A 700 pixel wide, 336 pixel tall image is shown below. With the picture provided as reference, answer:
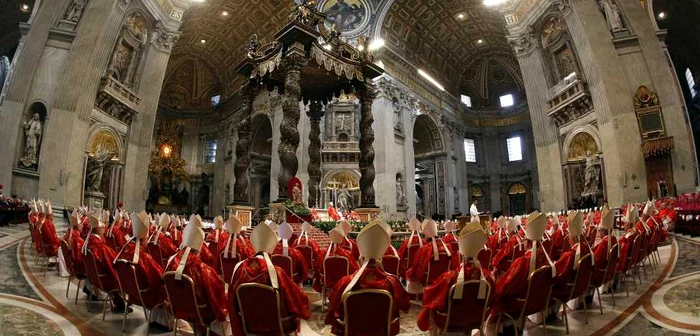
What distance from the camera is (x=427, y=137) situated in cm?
2586

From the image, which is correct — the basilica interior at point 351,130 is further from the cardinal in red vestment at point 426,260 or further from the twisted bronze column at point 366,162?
the cardinal in red vestment at point 426,260

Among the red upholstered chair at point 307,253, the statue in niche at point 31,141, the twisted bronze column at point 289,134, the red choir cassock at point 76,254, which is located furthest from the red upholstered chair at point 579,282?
the statue in niche at point 31,141

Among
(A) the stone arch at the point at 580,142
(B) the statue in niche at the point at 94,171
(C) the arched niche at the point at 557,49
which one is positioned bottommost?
(B) the statue in niche at the point at 94,171

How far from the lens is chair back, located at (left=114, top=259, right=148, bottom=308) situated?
314 centimetres

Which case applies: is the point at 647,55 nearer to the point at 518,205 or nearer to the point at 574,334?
the point at 574,334

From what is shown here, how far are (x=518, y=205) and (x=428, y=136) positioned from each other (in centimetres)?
866

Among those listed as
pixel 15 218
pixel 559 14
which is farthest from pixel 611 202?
pixel 15 218

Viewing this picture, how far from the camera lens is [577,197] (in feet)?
48.5

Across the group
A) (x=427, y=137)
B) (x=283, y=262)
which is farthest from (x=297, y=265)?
(x=427, y=137)

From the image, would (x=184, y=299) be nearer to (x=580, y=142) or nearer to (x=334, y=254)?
(x=334, y=254)

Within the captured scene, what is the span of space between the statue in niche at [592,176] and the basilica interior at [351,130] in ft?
0.25

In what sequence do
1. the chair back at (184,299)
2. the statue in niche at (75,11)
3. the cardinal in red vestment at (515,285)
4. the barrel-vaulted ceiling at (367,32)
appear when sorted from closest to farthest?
1. the chair back at (184,299)
2. the cardinal in red vestment at (515,285)
3. the statue in niche at (75,11)
4. the barrel-vaulted ceiling at (367,32)

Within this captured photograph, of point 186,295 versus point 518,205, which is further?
point 518,205

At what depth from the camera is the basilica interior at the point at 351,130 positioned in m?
4.64
